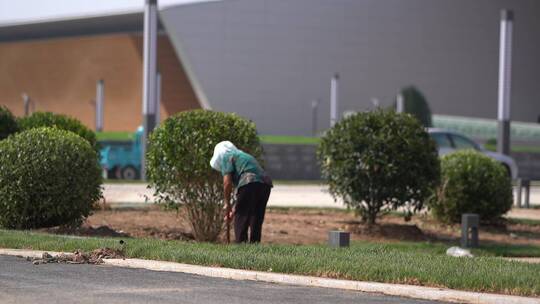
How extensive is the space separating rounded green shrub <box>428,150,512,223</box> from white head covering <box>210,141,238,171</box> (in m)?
6.10

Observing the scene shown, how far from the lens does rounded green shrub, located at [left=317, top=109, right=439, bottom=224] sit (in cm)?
1838

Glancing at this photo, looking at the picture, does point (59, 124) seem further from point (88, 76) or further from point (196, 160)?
point (88, 76)

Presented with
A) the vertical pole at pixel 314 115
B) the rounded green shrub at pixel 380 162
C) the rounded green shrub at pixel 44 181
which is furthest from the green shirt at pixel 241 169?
the vertical pole at pixel 314 115

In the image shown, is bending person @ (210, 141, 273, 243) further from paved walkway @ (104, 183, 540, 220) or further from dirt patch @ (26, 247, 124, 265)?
paved walkway @ (104, 183, 540, 220)

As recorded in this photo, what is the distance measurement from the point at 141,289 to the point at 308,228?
8.75 meters

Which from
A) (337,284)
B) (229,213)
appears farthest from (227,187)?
(337,284)

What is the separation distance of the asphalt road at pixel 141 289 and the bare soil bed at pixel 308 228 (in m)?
4.61

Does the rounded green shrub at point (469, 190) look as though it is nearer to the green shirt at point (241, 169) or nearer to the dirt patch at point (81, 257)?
the green shirt at point (241, 169)

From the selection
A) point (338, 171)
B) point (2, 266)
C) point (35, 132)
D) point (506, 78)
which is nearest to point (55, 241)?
point (2, 266)

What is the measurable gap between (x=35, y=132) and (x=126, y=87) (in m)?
48.9

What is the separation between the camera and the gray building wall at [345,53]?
60.3m

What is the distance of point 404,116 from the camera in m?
19.0

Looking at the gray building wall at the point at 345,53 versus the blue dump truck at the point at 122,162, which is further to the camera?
the gray building wall at the point at 345,53

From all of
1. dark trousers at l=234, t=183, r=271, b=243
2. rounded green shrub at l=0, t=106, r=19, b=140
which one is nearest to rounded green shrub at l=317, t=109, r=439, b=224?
dark trousers at l=234, t=183, r=271, b=243
